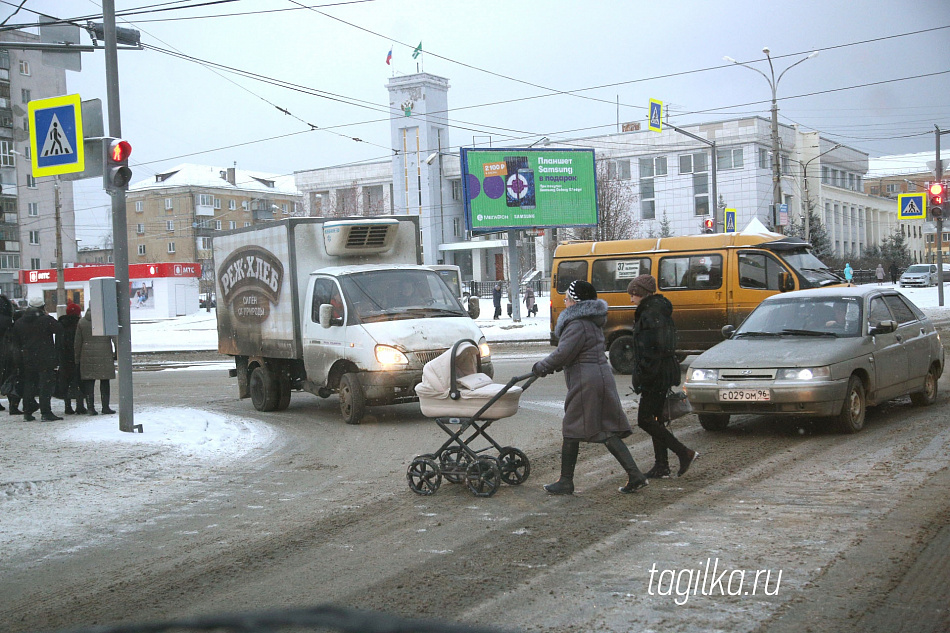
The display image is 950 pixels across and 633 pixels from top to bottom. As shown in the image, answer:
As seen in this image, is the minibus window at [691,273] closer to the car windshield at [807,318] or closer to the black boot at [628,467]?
the car windshield at [807,318]

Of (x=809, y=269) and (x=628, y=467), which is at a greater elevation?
(x=809, y=269)

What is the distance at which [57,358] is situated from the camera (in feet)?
42.0

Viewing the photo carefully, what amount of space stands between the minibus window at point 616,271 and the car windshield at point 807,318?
6132 millimetres

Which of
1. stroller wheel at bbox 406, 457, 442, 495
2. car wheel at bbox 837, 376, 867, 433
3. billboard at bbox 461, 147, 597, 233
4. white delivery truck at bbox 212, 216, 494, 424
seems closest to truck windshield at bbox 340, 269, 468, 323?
white delivery truck at bbox 212, 216, 494, 424

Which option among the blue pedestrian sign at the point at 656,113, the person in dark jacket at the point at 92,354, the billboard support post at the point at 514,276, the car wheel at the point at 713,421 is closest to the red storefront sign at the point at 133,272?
the billboard support post at the point at 514,276

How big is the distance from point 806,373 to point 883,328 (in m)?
1.51

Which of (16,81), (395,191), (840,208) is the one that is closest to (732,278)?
(395,191)

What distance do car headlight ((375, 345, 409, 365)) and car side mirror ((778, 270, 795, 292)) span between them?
24.5 ft

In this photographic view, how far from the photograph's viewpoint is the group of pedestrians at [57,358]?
12602mm

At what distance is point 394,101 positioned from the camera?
215ft

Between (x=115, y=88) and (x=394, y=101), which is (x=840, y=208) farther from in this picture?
(x=115, y=88)

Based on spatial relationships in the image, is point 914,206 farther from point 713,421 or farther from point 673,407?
point 673,407

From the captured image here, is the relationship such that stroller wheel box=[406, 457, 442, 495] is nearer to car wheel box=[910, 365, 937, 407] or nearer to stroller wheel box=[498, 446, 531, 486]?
stroller wheel box=[498, 446, 531, 486]
